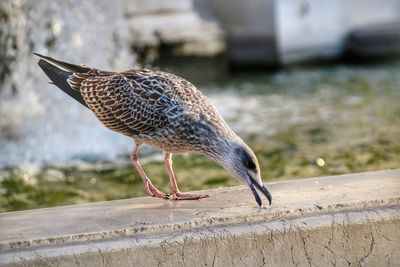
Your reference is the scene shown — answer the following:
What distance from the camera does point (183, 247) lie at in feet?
12.2

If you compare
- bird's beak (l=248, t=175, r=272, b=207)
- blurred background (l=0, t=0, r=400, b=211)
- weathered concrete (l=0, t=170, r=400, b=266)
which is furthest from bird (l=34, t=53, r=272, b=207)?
blurred background (l=0, t=0, r=400, b=211)

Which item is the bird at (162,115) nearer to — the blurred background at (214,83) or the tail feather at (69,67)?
the tail feather at (69,67)

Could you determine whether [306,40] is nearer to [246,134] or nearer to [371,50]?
[371,50]

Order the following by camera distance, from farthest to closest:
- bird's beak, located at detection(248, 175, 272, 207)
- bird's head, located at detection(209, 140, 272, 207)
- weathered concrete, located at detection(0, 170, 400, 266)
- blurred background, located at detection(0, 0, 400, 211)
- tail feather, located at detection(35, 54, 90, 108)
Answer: blurred background, located at detection(0, 0, 400, 211)
tail feather, located at detection(35, 54, 90, 108)
bird's head, located at detection(209, 140, 272, 207)
bird's beak, located at detection(248, 175, 272, 207)
weathered concrete, located at detection(0, 170, 400, 266)

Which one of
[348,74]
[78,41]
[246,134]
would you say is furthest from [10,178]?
[348,74]

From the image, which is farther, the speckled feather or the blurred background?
the blurred background

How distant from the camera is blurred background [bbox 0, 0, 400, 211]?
25.0ft

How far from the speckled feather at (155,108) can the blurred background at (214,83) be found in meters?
1.83

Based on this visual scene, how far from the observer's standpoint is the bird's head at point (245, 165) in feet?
13.9

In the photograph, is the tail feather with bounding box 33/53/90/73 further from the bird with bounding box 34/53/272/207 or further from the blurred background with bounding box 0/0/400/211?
the blurred background with bounding box 0/0/400/211

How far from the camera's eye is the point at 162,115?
4746 mm

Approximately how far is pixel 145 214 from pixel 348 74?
9.31 meters

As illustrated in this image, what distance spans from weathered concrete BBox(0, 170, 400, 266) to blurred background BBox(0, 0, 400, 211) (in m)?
2.84

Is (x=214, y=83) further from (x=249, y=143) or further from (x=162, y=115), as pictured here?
(x=162, y=115)
